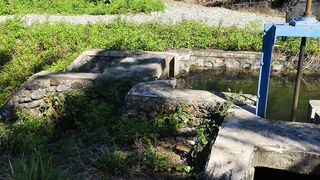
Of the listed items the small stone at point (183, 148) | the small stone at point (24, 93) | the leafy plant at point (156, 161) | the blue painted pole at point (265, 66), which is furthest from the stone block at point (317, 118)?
the small stone at point (24, 93)

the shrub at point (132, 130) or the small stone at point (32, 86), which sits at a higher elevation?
the small stone at point (32, 86)

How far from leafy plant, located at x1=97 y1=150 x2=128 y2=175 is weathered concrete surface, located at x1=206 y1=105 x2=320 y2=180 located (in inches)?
35.4

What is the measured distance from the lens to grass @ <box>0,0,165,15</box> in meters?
12.5

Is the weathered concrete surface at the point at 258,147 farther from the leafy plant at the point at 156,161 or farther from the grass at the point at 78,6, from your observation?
the grass at the point at 78,6

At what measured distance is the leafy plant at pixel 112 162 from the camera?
3.69 meters

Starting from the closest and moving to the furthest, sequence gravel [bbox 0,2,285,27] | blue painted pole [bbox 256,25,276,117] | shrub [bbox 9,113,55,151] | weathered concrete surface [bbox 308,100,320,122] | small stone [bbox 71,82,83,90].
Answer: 1. blue painted pole [bbox 256,25,276,117]
2. shrub [bbox 9,113,55,151]
3. weathered concrete surface [bbox 308,100,320,122]
4. small stone [bbox 71,82,83,90]
5. gravel [bbox 0,2,285,27]

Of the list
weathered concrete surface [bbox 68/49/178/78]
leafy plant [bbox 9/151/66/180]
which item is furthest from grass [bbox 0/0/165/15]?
leafy plant [bbox 9/151/66/180]

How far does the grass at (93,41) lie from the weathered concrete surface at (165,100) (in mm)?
2959

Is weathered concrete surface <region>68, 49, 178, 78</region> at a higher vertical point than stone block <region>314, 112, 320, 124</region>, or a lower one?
higher

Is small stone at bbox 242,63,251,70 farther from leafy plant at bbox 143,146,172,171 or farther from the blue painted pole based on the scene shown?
leafy plant at bbox 143,146,172,171

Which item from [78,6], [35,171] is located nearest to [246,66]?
[35,171]

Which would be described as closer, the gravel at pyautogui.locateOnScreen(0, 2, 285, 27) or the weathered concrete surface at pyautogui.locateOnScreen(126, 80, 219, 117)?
the weathered concrete surface at pyautogui.locateOnScreen(126, 80, 219, 117)

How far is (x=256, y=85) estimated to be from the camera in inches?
282

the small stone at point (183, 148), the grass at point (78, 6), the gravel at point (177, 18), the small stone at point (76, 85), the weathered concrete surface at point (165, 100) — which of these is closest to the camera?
the small stone at point (183, 148)
